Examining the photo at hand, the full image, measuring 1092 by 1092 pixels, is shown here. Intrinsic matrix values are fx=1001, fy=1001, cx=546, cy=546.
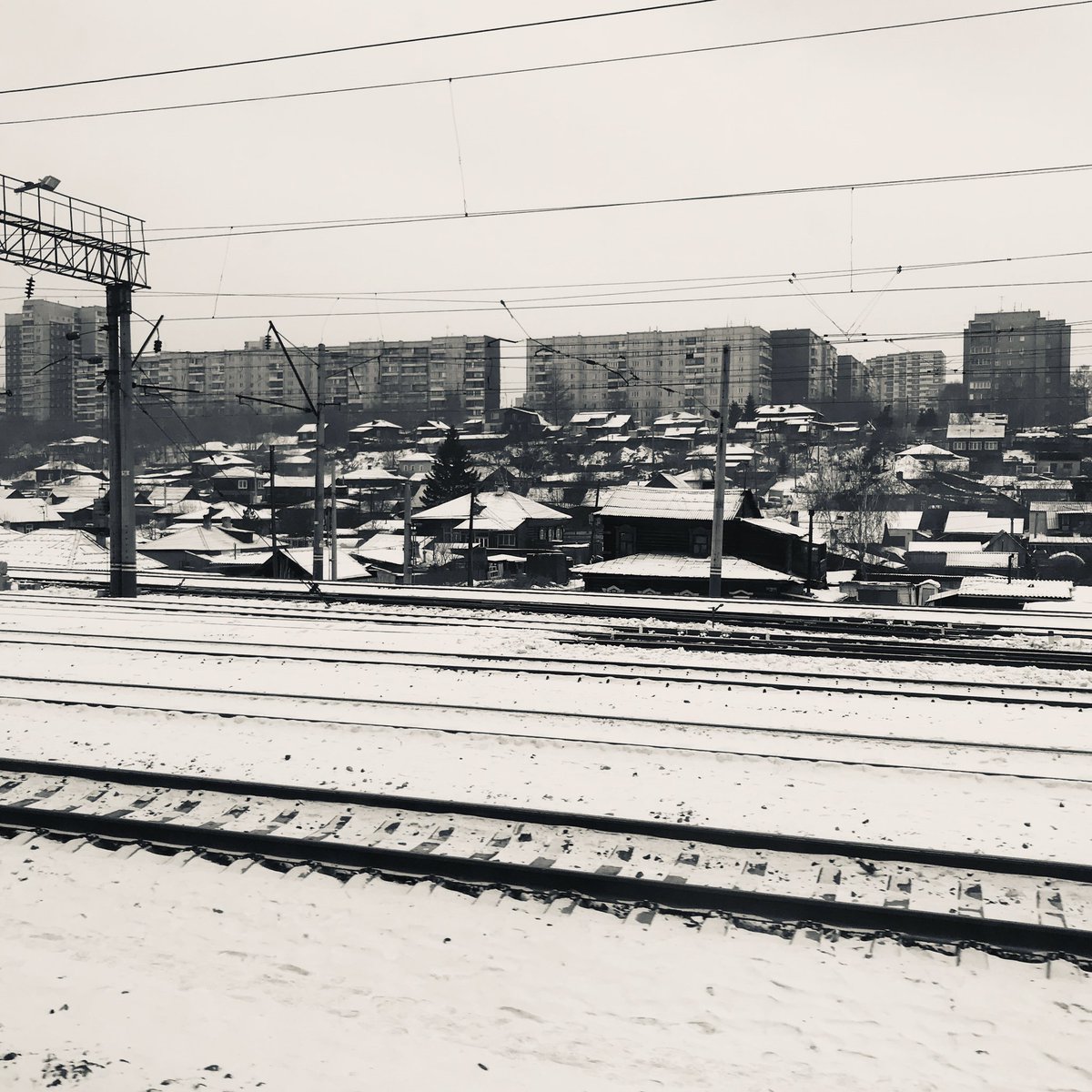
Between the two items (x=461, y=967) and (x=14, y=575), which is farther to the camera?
(x=14, y=575)

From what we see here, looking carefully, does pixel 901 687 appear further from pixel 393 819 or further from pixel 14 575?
pixel 14 575

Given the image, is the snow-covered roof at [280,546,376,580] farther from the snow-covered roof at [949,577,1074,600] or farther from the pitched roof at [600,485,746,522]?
the snow-covered roof at [949,577,1074,600]

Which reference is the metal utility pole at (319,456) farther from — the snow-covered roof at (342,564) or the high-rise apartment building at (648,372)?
the high-rise apartment building at (648,372)

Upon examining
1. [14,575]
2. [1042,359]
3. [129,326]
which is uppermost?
[1042,359]

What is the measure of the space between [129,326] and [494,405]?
96.3 metres

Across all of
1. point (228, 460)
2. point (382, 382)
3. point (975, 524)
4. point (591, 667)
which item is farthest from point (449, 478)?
point (382, 382)

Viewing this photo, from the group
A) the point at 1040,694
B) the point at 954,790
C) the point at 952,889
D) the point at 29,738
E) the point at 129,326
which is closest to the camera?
the point at 952,889

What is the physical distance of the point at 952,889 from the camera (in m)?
5.91

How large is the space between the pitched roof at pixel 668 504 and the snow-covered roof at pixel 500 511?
1951cm

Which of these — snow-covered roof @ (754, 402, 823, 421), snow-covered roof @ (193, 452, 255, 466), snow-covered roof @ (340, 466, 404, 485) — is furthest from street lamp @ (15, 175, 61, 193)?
snow-covered roof @ (754, 402, 823, 421)

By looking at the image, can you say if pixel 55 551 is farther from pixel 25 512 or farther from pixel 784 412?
pixel 784 412

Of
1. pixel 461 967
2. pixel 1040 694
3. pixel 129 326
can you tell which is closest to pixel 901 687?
pixel 1040 694

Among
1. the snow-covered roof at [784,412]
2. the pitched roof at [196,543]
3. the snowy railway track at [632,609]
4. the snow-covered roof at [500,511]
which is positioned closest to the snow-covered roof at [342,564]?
the snow-covered roof at [500,511]

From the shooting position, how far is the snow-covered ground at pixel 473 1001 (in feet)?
13.8
